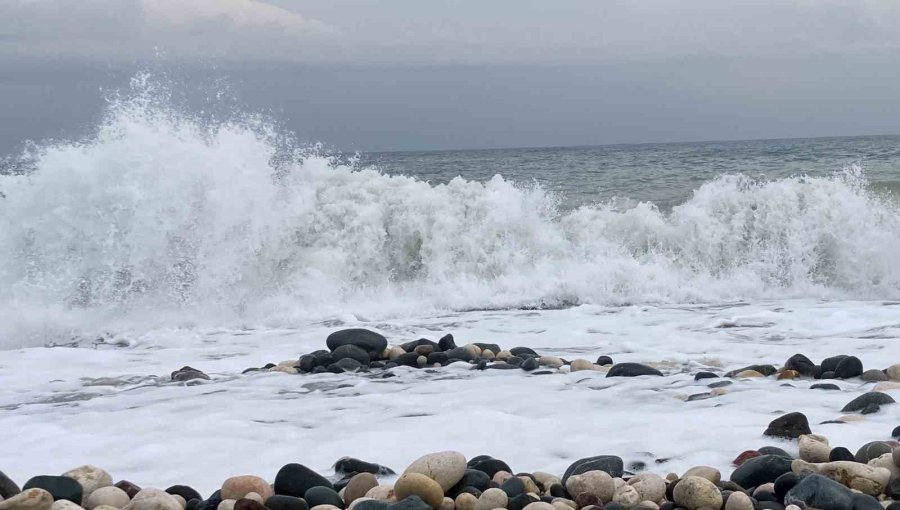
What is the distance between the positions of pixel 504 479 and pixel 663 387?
184 cm

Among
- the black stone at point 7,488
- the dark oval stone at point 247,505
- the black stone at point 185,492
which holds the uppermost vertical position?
the black stone at point 7,488

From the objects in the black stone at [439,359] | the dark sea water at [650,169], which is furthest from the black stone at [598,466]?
the dark sea water at [650,169]

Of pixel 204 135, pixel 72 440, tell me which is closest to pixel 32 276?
pixel 204 135

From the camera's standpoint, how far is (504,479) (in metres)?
2.99

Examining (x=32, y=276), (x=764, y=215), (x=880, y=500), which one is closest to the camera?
(x=880, y=500)

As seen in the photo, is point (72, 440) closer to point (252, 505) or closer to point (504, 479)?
point (252, 505)

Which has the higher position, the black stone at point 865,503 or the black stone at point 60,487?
the black stone at point 60,487

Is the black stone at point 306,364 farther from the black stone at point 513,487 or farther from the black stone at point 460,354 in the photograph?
the black stone at point 513,487

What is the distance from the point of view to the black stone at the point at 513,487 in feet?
9.29

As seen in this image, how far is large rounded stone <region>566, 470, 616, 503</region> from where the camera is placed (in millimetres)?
2805

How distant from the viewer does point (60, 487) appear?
287 centimetres

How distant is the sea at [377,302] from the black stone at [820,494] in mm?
567

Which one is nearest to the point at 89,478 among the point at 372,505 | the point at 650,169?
the point at 372,505

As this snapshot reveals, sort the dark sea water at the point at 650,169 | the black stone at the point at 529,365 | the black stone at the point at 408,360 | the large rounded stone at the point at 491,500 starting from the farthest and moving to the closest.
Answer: the dark sea water at the point at 650,169
the black stone at the point at 408,360
the black stone at the point at 529,365
the large rounded stone at the point at 491,500
